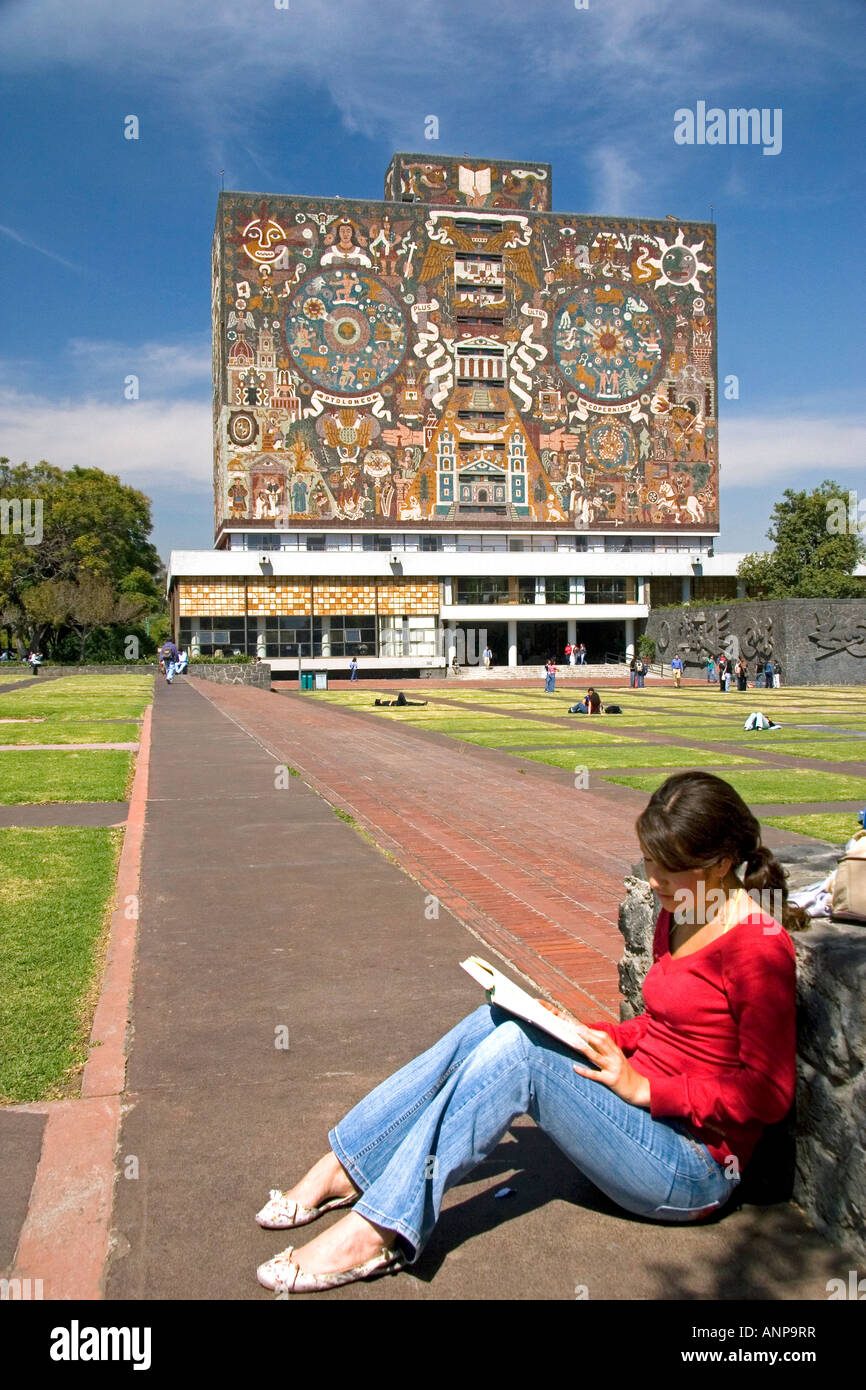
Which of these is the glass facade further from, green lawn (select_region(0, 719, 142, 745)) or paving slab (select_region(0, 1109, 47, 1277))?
paving slab (select_region(0, 1109, 47, 1277))

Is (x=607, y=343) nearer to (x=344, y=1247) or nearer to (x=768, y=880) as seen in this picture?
(x=768, y=880)

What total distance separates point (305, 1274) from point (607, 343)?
75760 millimetres

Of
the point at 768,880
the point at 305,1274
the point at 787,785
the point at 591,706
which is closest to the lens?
the point at 305,1274

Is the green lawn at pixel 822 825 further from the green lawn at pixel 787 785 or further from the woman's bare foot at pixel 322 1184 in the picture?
the woman's bare foot at pixel 322 1184

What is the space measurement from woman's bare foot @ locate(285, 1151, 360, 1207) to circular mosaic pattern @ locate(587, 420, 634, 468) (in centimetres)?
7287

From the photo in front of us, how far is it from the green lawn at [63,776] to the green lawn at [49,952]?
2575mm

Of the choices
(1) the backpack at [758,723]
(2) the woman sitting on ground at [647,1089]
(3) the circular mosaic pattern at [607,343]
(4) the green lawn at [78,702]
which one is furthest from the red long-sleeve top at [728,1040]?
(3) the circular mosaic pattern at [607,343]

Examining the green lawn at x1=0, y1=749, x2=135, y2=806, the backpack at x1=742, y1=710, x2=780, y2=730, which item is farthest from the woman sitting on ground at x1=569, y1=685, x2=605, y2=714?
the green lawn at x1=0, y1=749, x2=135, y2=806

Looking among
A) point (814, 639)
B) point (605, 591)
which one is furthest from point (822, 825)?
point (605, 591)

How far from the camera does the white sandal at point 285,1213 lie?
128 inches

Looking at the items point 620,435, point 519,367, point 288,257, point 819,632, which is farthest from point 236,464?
point 819,632

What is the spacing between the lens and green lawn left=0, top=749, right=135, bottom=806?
12.3 m

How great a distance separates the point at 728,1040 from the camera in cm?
312
